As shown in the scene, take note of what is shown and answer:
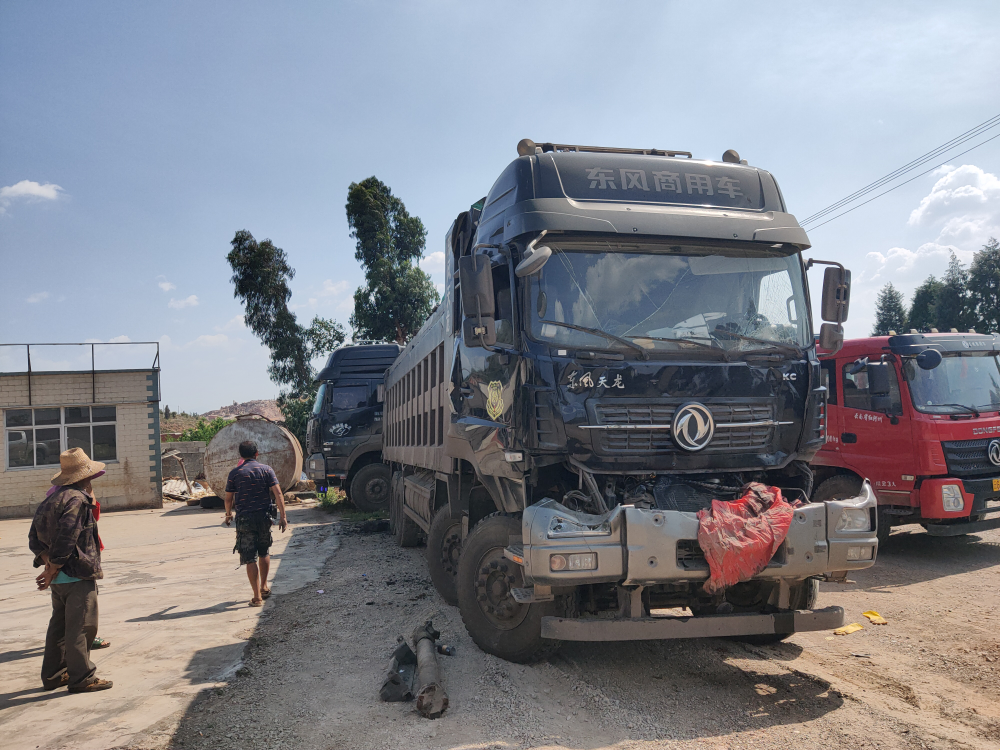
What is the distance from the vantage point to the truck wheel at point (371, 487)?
48.8ft

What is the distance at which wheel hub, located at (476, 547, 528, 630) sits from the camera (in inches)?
178

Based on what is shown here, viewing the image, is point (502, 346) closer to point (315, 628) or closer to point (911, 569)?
point (315, 628)

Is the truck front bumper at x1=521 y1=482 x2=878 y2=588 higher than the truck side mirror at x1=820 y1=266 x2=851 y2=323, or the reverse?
the truck side mirror at x1=820 y1=266 x2=851 y2=323

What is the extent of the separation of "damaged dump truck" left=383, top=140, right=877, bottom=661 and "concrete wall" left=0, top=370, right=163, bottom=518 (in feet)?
60.3

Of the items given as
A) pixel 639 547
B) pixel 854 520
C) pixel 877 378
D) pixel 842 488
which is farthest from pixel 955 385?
pixel 639 547

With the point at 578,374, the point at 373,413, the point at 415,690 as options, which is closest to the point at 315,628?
the point at 415,690

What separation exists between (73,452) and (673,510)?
4291 mm

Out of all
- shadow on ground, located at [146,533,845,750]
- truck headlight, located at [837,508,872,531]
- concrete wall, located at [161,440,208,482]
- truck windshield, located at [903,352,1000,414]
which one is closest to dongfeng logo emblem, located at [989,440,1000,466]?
truck windshield, located at [903,352,1000,414]

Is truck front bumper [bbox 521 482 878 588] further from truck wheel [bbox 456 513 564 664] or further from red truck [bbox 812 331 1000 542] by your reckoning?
red truck [bbox 812 331 1000 542]

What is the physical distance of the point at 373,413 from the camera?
49.1 feet

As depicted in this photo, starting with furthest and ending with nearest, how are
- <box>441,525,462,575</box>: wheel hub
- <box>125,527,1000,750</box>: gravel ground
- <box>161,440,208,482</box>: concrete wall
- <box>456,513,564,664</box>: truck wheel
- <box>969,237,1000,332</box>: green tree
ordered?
<box>969,237,1000,332</box>: green tree
<box>161,440,208,482</box>: concrete wall
<box>441,525,462,575</box>: wheel hub
<box>456,513,564,664</box>: truck wheel
<box>125,527,1000,750</box>: gravel ground

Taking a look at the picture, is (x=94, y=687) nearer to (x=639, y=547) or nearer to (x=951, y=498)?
(x=639, y=547)

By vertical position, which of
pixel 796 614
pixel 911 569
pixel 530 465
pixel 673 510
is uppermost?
pixel 530 465

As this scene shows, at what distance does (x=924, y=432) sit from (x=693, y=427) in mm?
5013
